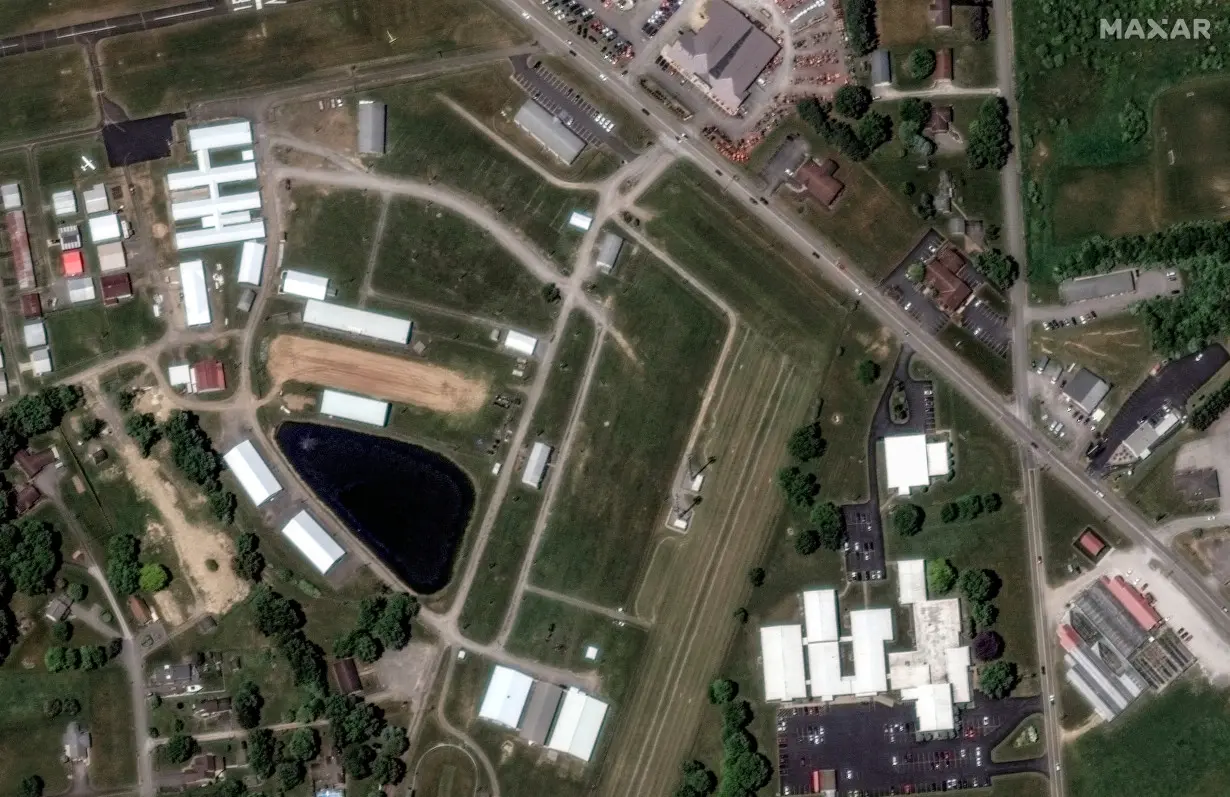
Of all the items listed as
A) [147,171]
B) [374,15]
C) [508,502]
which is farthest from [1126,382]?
[147,171]

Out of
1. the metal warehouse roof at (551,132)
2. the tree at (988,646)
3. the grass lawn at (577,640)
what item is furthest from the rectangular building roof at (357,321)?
the tree at (988,646)

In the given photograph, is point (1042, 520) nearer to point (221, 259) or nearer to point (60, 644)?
point (221, 259)

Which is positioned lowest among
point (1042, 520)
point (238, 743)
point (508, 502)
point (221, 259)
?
point (238, 743)

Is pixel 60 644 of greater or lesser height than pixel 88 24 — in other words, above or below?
below

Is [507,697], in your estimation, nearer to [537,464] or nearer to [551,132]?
[537,464]

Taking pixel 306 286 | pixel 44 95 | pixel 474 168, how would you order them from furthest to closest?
1. pixel 44 95
2. pixel 474 168
3. pixel 306 286

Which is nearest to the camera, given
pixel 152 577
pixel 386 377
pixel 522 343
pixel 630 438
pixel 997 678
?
pixel 997 678

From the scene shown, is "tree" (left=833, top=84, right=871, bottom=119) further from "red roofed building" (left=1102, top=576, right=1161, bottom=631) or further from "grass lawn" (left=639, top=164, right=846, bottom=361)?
"red roofed building" (left=1102, top=576, right=1161, bottom=631)

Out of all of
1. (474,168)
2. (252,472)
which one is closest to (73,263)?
(252,472)
